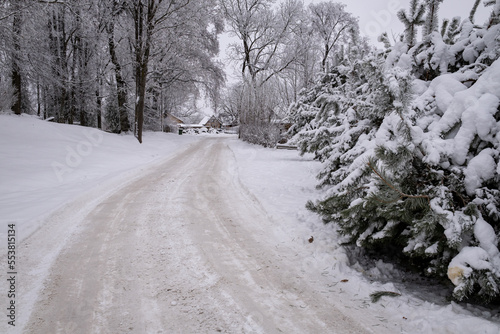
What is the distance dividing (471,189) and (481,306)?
103 cm

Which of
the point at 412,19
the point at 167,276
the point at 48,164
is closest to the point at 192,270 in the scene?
the point at 167,276

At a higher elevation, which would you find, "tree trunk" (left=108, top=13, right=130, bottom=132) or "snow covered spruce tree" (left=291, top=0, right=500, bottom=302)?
"tree trunk" (left=108, top=13, right=130, bottom=132)

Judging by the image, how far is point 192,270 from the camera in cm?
278

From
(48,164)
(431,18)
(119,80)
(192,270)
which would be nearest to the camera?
(192,270)

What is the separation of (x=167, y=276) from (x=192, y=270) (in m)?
0.26

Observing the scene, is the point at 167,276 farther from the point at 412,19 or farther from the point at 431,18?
the point at 431,18

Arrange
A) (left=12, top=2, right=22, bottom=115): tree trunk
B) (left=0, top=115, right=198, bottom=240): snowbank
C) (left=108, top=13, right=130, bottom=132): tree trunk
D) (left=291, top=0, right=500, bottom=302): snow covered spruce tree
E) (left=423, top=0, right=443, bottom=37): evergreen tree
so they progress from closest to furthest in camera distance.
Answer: (left=291, top=0, right=500, bottom=302): snow covered spruce tree
(left=423, top=0, right=443, bottom=37): evergreen tree
(left=0, top=115, right=198, bottom=240): snowbank
(left=12, top=2, right=22, bottom=115): tree trunk
(left=108, top=13, right=130, bottom=132): tree trunk

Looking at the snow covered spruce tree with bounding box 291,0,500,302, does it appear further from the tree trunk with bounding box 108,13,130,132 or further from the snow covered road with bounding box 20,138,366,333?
the tree trunk with bounding box 108,13,130,132

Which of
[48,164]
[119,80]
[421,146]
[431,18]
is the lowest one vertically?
[48,164]

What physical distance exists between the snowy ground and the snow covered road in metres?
0.01

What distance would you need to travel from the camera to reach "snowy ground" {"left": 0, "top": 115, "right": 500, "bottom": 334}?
6.81ft

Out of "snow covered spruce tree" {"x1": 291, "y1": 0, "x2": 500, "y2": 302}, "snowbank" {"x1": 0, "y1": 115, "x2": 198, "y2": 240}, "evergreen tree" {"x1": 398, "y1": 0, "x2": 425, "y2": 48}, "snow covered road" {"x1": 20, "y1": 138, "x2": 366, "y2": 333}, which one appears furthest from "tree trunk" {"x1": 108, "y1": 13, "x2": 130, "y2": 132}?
"snow covered spruce tree" {"x1": 291, "y1": 0, "x2": 500, "y2": 302}

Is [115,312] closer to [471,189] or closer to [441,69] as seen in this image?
[471,189]

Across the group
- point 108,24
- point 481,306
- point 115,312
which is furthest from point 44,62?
point 481,306
